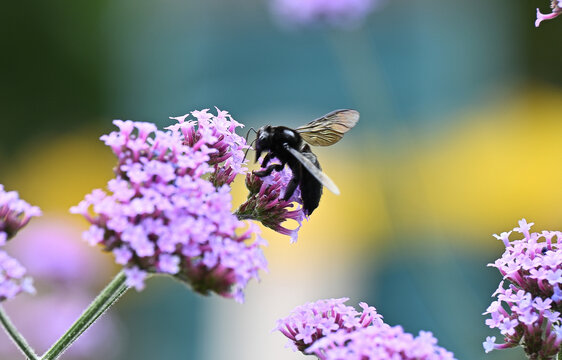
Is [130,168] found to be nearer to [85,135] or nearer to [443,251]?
[443,251]

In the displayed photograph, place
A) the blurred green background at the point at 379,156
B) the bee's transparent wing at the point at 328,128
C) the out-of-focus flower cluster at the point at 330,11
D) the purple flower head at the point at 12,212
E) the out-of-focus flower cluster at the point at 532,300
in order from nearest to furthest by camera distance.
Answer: the purple flower head at the point at 12,212, the out-of-focus flower cluster at the point at 532,300, the bee's transparent wing at the point at 328,128, the out-of-focus flower cluster at the point at 330,11, the blurred green background at the point at 379,156

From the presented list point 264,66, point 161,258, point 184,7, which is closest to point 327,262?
point 264,66

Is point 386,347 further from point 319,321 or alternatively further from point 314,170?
point 314,170

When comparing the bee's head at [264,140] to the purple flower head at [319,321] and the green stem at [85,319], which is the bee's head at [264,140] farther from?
the green stem at [85,319]

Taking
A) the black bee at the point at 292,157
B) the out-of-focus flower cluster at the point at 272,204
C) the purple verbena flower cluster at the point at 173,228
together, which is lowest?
the purple verbena flower cluster at the point at 173,228

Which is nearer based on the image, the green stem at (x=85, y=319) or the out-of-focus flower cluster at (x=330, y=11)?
the green stem at (x=85, y=319)

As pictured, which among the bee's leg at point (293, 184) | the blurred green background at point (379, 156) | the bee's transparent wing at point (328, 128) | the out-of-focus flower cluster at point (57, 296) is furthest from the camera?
the blurred green background at point (379, 156)

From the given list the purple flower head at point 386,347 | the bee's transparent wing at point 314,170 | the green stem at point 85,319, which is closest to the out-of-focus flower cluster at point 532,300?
the purple flower head at point 386,347

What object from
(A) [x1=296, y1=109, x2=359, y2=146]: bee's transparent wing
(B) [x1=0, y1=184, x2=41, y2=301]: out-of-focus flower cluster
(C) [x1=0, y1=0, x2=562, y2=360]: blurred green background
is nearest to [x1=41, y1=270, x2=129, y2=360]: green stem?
(B) [x1=0, y1=184, x2=41, y2=301]: out-of-focus flower cluster
